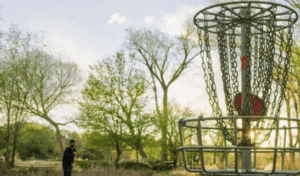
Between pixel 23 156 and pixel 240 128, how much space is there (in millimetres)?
33868

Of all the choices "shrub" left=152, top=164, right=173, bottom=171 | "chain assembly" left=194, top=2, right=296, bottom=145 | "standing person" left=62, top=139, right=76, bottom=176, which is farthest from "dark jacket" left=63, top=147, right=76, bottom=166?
"shrub" left=152, top=164, right=173, bottom=171

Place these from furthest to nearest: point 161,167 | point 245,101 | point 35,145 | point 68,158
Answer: point 35,145 → point 161,167 → point 68,158 → point 245,101

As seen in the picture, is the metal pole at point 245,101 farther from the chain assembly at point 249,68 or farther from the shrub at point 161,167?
the shrub at point 161,167

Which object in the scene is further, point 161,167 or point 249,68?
point 161,167

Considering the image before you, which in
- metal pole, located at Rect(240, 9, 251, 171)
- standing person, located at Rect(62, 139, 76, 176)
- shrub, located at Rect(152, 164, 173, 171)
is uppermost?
metal pole, located at Rect(240, 9, 251, 171)

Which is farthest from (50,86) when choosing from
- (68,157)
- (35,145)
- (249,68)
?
(249,68)

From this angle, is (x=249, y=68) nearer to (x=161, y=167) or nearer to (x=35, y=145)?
(x=161, y=167)

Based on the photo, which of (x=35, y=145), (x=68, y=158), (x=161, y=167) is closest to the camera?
(x=68, y=158)

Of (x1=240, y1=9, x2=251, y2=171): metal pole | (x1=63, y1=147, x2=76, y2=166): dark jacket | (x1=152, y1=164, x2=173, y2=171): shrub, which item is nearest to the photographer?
(x1=240, y1=9, x2=251, y2=171): metal pole

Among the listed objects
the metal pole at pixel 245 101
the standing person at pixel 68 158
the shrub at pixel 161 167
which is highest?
the metal pole at pixel 245 101

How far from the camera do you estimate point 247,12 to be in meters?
2.29

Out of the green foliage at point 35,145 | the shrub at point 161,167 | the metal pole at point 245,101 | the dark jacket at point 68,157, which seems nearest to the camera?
the metal pole at point 245,101

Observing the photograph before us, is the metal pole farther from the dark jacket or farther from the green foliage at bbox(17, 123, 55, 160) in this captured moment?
the green foliage at bbox(17, 123, 55, 160)

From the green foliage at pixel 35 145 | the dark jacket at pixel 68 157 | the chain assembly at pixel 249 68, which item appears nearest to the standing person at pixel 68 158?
the dark jacket at pixel 68 157
